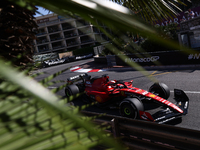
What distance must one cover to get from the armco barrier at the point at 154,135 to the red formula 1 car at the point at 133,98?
169 cm

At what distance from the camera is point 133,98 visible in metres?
5.43

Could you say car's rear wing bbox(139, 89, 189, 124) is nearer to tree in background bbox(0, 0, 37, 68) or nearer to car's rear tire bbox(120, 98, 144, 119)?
car's rear tire bbox(120, 98, 144, 119)

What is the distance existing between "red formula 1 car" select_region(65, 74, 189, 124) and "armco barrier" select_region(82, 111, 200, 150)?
1694mm

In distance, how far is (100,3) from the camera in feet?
1.10

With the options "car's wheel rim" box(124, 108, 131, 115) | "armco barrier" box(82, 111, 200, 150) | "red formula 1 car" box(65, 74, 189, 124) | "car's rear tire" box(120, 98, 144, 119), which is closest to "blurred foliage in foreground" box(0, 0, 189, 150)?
"armco barrier" box(82, 111, 200, 150)

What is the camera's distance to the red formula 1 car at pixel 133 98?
504 centimetres

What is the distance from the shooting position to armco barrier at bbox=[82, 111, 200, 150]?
8.64ft

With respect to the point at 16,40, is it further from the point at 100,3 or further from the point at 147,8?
the point at 100,3

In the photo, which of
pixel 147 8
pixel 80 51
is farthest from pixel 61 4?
pixel 80 51

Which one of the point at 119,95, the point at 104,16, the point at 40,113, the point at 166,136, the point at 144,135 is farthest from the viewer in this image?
the point at 119,95

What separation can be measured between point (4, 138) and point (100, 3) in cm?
30

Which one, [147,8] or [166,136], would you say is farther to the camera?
[166,136]

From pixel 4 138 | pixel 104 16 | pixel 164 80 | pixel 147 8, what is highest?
pixel 147 8

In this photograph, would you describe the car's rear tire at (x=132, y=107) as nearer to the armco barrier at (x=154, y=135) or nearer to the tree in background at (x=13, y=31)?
the armco barrier at (x=154, y=135)
